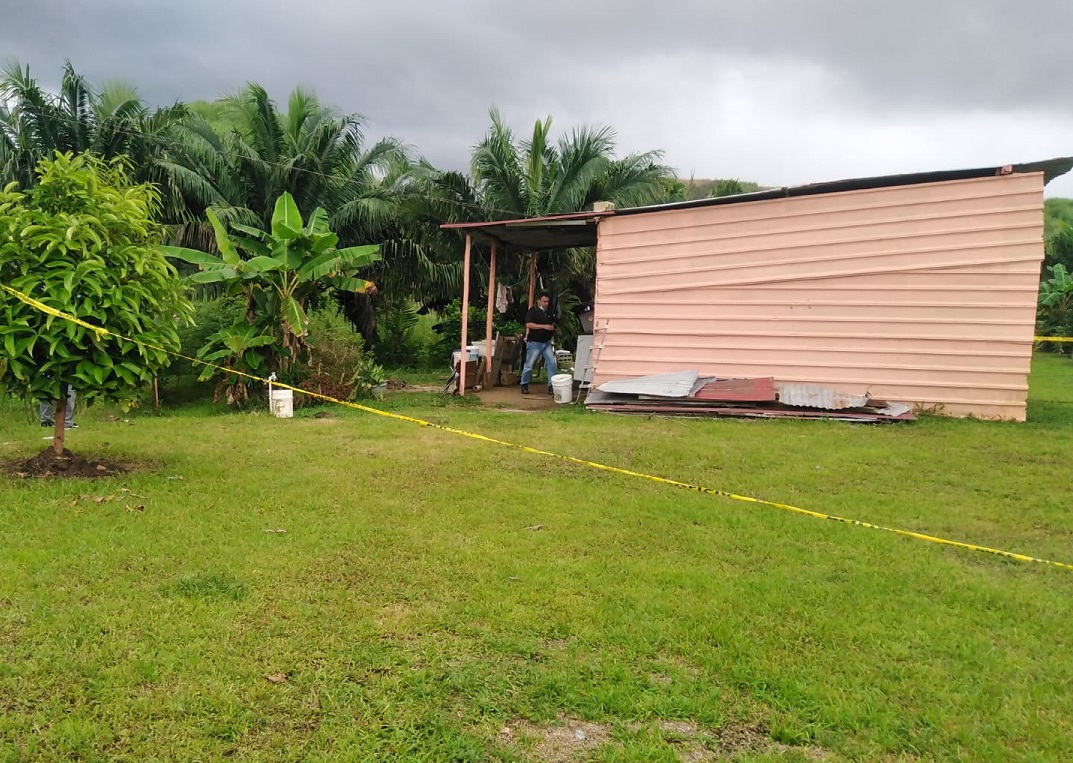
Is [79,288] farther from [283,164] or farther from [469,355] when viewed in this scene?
[283,164]

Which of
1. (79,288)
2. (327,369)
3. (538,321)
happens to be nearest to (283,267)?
(327,369)

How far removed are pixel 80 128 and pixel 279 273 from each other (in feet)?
22.8

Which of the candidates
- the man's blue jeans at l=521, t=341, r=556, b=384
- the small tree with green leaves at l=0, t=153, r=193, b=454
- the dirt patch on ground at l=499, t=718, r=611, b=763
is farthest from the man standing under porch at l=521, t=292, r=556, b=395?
the dirt patch on ground at l=499, t=718, r=611, b=763

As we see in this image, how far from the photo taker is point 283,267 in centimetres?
1088

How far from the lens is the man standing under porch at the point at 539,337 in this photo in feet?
41.6

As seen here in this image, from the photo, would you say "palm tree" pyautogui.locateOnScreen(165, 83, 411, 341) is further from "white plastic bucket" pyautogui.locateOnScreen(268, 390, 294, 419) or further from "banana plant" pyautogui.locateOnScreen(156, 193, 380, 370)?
"white plastic bucket" pyautogui.locateOnScreen(268, 390, 294, 419)

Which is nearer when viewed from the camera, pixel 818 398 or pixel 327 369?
pixel 818 398

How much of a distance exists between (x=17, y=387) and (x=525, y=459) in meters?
4.47

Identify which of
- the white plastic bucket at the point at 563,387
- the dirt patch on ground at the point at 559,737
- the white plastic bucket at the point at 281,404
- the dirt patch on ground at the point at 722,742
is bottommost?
the dirt patch on ground at the point at 559,737

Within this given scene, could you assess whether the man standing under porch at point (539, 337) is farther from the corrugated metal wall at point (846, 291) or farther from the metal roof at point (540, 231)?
the corrugated metal wall at point (846, 291)

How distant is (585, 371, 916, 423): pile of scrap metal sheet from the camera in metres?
9.79

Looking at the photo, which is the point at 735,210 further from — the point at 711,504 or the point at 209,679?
the point at 209,679

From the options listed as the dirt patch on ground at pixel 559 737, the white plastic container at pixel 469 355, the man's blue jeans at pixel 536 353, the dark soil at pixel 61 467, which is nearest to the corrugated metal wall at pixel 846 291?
the man's blue jeans at pixel 536 353

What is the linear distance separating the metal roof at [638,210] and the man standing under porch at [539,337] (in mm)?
1329
